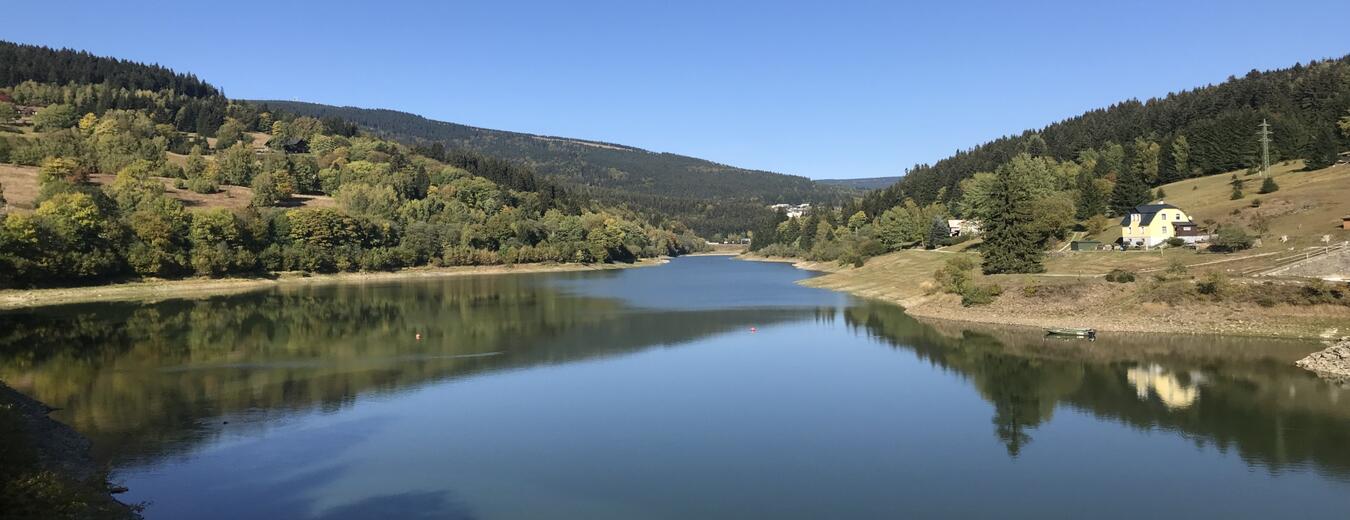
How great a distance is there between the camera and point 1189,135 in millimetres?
106438

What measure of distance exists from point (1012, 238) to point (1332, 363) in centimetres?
2820

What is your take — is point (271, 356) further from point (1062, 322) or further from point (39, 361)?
point (1062, 322)

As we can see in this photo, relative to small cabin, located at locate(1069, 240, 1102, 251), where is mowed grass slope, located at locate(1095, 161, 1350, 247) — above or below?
above

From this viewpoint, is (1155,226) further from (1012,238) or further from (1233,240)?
(1012,238)

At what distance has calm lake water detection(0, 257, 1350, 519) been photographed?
2056 cm

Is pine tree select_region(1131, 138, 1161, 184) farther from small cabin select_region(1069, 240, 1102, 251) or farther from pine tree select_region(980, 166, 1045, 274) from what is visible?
pine tree select_region(980, 166, 1045, 274)

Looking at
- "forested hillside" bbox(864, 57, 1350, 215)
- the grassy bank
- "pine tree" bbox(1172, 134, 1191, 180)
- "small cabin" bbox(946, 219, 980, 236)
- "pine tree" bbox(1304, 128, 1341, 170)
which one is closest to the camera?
the grassy bank

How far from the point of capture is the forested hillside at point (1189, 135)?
306ft

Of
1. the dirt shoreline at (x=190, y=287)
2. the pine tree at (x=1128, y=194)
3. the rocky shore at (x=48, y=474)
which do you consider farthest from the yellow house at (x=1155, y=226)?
the dirt shoreline at (x=190, y=287)

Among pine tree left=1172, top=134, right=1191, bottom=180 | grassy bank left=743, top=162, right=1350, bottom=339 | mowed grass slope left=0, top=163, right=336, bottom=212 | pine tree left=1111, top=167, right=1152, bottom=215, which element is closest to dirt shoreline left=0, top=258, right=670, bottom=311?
mowed grass slope left=0, top=163, right=336, bottom=212

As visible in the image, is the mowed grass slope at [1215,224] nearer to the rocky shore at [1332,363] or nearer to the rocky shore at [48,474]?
the rocky shore at [1332,363]

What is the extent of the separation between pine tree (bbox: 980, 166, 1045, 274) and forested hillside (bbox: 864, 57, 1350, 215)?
117 feet

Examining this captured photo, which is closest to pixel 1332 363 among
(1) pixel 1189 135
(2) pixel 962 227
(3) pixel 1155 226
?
(3) pixel 1155 226

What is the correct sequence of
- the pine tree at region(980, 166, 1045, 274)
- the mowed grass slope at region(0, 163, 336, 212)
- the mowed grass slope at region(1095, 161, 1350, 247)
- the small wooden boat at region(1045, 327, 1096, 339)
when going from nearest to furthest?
the small wooden boat at region(1045, 327, 1096, 339)
the mowed grass slope at region(1095, 161, 1350, 247)
the pine tree at region(980, 166, 1045, 274)
the mowed grass slope at region(0, 163, 336, 212)
